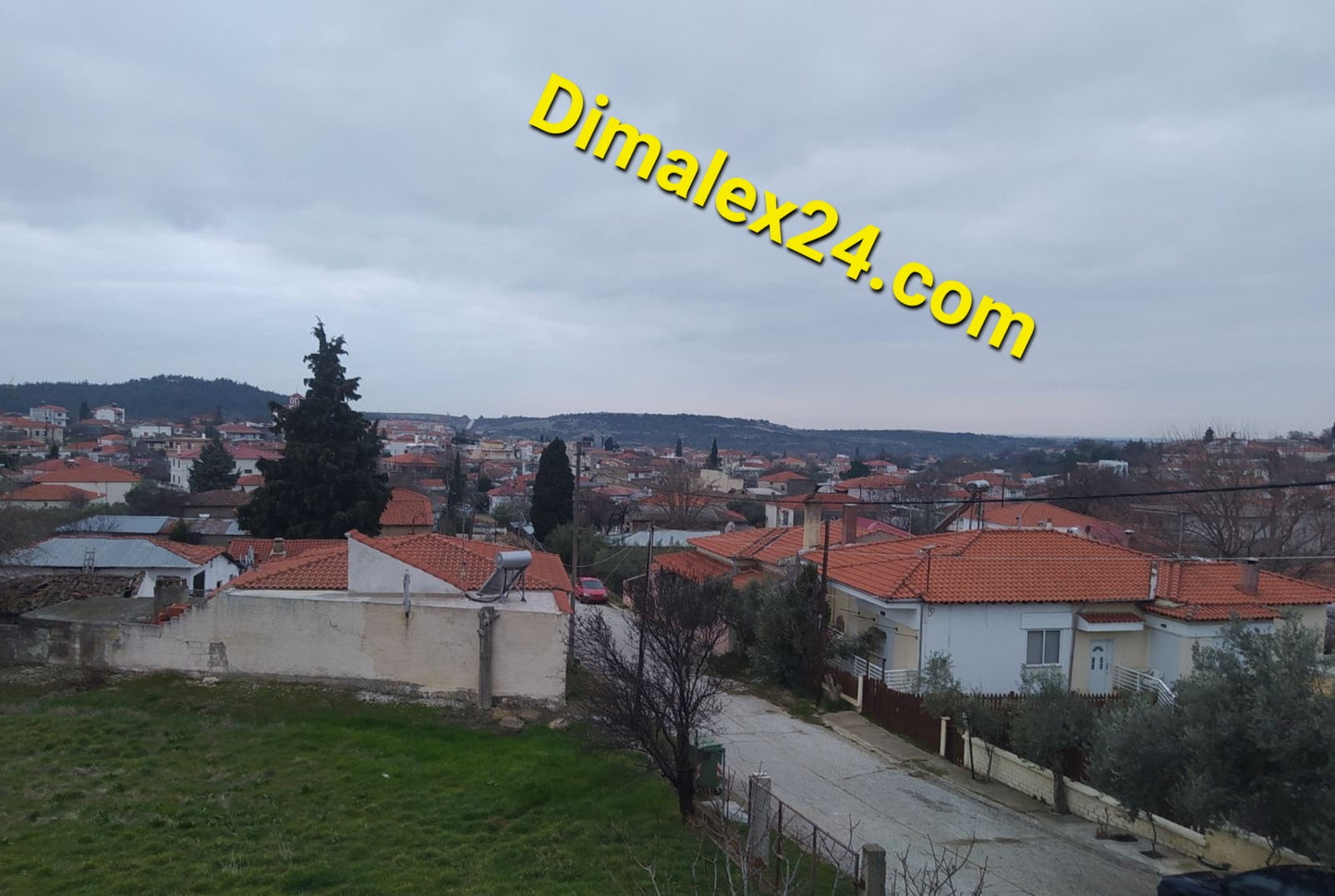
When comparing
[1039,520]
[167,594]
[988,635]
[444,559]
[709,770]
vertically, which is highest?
[444,559]

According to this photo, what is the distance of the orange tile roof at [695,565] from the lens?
102 feet

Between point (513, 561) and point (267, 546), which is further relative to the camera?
point (267, 546)

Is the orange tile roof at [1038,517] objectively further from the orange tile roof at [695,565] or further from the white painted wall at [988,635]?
the white painted wall at [988,635]

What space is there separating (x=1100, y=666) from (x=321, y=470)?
1063 inches

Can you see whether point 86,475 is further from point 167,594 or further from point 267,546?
point 167,594

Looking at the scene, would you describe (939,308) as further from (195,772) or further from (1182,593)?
(1182,593)

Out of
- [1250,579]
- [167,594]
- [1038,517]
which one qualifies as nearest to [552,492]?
[1038,517]

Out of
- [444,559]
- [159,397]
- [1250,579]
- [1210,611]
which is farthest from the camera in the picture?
[159,397]

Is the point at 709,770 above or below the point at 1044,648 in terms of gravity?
below

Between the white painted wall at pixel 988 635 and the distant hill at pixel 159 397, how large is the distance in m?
183

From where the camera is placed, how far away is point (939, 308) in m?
10.4

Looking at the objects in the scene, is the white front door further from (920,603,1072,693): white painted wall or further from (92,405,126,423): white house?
(92,405,126,423): white house

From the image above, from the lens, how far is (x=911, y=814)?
1355 centimetres

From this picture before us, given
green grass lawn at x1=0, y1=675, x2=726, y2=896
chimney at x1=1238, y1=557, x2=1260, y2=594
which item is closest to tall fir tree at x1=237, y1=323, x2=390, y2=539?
green grass lawn at x1=0, y1=675, x2=726, y2=896
